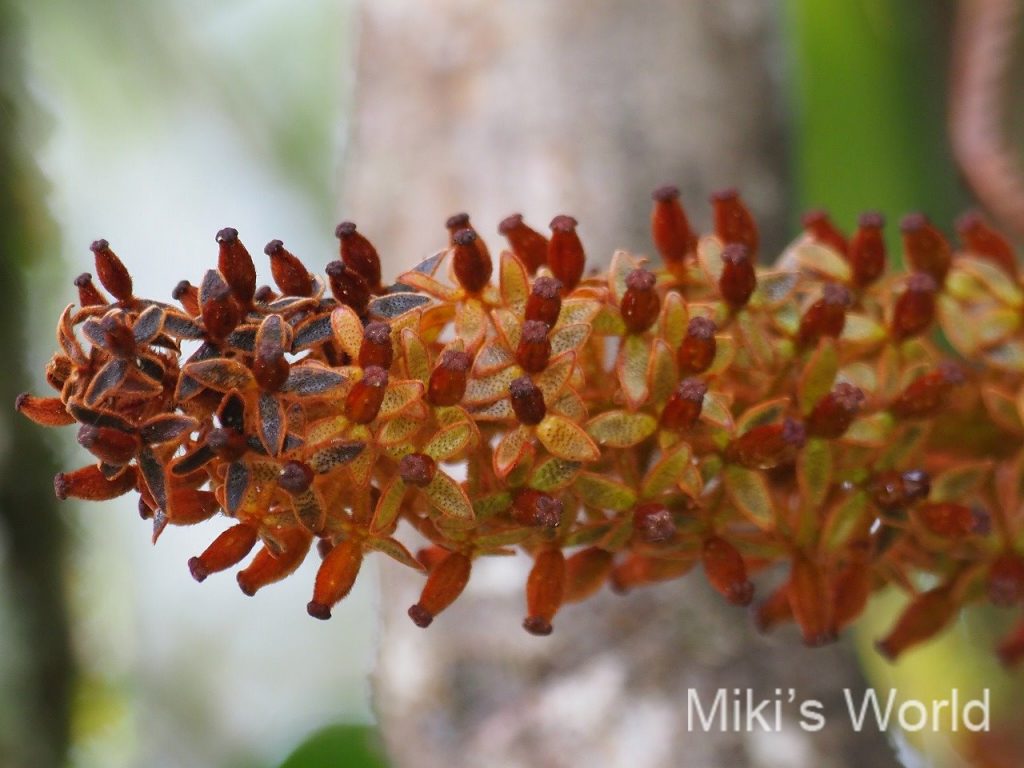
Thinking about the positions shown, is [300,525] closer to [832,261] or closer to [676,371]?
[676,371]

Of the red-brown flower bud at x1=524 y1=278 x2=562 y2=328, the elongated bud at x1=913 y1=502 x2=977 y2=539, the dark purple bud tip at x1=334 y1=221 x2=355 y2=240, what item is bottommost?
the elongated bud at x1=913 y1=502 x2=977 y2=539

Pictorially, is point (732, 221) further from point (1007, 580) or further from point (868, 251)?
point (1007, 580)

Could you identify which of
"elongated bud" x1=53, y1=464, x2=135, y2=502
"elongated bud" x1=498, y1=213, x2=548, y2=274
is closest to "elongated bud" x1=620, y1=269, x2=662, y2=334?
"elongated bud" x1=498, y1=213, x2=548, y2=274

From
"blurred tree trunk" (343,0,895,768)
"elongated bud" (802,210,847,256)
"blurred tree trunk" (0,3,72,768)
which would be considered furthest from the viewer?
"blurred tree trunk" (0,3,72,768)

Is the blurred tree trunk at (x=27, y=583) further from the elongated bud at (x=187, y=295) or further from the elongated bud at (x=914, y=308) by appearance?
the elongated bud at (x=914, y=308)

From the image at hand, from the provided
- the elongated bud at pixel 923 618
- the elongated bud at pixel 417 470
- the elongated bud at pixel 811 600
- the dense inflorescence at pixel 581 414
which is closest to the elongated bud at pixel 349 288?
the dense inflorescence at pixel 581 414

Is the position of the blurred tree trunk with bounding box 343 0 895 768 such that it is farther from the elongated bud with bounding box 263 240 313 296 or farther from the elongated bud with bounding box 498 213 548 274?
the elongated bud with bounding box 263 240 313 296
